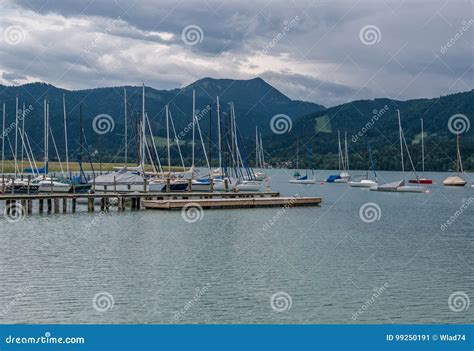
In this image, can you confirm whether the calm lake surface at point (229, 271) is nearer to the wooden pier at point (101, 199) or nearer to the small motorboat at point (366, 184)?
the wooden pier at point (101, 199)

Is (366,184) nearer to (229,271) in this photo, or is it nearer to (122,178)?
(122,178)

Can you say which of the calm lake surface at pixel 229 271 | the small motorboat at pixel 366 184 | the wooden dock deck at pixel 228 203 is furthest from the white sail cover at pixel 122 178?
the small motorboat at pixel 366 184

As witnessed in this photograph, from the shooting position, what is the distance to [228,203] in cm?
7019

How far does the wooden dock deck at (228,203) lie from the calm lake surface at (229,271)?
6.96m

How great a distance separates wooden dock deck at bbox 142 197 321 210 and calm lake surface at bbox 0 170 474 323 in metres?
6.96

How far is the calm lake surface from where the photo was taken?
25.7 meters

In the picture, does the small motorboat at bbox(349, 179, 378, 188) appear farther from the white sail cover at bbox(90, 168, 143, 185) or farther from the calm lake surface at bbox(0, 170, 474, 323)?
the calm lake surface at bbox(0, 170, 474, 323)

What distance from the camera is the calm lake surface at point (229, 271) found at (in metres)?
25.7

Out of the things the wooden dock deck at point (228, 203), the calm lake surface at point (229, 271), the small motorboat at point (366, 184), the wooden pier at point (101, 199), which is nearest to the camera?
the calm lake surface at point (229, 271)

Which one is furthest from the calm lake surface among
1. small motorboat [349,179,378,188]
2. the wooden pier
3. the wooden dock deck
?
small motorboat [349,179,378,188]

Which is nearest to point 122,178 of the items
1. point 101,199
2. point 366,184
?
point 101,199

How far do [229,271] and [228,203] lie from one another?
36396 millimetres
